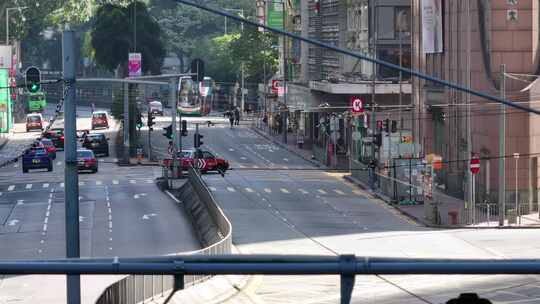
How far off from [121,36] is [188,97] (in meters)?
19.7

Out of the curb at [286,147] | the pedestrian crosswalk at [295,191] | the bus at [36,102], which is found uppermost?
the bus at [36,102]

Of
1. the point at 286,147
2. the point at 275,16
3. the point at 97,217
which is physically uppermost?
the point at 275,16

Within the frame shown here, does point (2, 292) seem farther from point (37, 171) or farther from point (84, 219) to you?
point (37, 171)

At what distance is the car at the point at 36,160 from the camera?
97.1 m

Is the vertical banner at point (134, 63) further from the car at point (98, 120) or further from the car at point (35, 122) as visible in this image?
the car at point (98, 120)

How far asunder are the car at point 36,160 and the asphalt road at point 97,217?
1.96ft

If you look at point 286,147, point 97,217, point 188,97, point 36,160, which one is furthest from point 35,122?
point 97,217

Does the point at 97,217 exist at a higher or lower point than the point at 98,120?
lower

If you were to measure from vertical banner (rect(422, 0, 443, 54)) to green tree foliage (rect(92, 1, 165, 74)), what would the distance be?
46553 mm

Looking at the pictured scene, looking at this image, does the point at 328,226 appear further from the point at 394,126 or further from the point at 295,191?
the point at 394,126

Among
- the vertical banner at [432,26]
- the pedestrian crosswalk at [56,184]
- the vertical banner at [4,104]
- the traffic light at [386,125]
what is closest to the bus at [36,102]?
the vertical banner at [4,104]

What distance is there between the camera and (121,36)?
412 feet

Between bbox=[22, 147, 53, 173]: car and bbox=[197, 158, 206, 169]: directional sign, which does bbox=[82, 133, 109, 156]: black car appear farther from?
bbox=[197, 158, 206, 169]: directional sign

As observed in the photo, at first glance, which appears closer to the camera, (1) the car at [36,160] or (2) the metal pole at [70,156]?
(2) the metal pole at [70,156]
